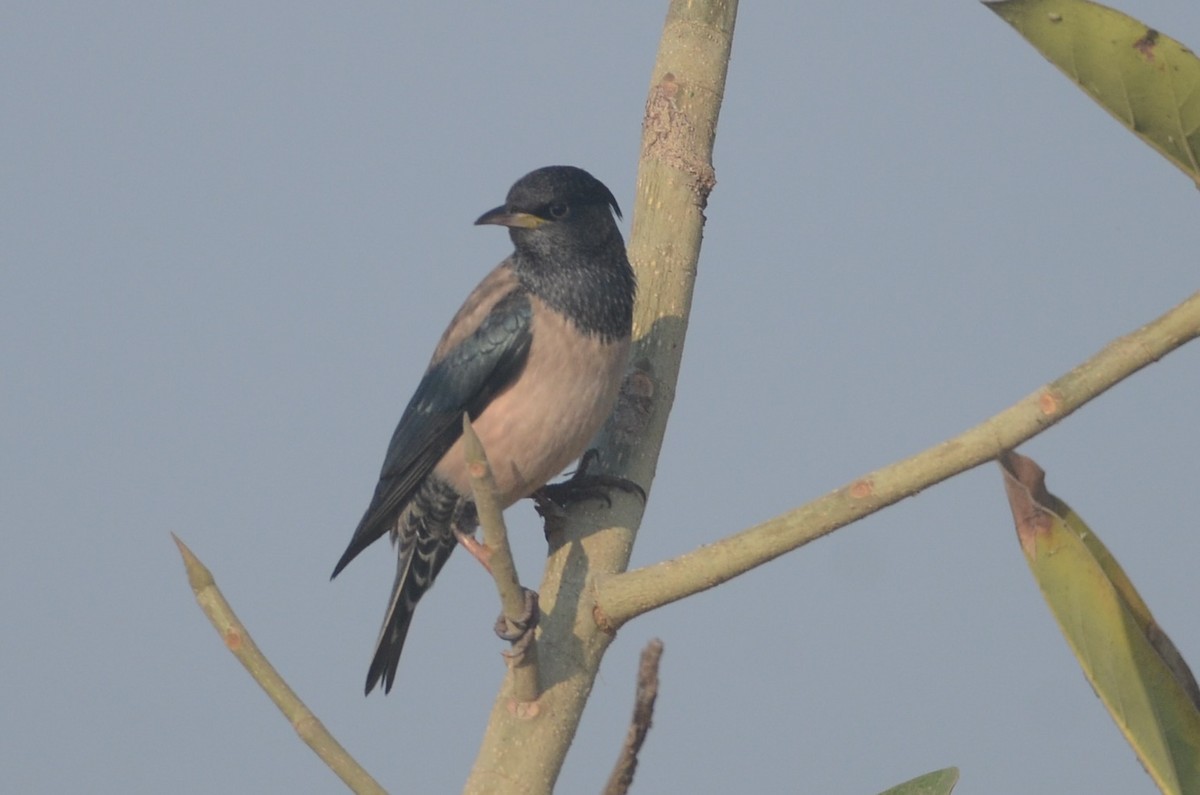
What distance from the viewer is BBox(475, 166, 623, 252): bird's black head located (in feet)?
15.9

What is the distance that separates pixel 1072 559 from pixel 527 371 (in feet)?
9.11

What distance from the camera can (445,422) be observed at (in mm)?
4680

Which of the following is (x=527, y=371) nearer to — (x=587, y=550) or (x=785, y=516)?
(x=587, y=550)

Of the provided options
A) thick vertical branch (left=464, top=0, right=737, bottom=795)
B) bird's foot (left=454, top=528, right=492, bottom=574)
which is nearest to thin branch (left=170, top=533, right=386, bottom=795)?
thick vertical branch (left=464, top=0, right=737, bottom=795)

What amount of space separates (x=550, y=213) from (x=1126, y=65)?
9.85 ft

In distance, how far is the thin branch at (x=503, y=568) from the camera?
213 cm

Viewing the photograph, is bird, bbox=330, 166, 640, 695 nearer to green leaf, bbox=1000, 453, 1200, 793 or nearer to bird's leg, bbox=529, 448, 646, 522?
bird's leg, bbox=529, 448, 646, 522

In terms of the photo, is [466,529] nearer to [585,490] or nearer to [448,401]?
[448,401]

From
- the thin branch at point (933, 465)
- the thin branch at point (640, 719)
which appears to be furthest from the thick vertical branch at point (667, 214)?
the thin branch at point (640, 719)

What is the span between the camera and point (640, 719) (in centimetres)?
206

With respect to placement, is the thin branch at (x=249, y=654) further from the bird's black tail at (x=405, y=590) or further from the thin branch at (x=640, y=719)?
the bird's black tail at (x=405, y=590)

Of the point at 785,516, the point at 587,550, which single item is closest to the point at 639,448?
the point at 587,550

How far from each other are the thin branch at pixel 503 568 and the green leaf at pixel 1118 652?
2.45 feet

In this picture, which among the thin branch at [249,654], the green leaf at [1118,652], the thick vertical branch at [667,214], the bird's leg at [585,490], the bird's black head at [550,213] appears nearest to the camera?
the green leaf at [1118,652]
